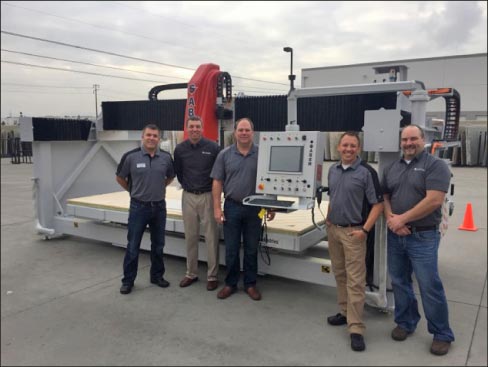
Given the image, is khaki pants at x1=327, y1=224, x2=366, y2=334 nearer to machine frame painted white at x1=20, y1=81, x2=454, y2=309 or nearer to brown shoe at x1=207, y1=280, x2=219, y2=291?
machine frame painted white at x1=20, y1=81, x2=454, y2=309

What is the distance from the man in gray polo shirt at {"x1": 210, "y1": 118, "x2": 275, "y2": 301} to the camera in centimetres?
404

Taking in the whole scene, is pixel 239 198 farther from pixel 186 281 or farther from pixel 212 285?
pixel 186 281

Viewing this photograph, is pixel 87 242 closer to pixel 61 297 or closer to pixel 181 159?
pixel 61 297

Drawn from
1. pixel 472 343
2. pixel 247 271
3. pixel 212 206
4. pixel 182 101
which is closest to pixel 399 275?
pixel 472 343

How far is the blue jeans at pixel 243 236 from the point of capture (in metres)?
4.06

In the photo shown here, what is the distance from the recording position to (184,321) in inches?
146

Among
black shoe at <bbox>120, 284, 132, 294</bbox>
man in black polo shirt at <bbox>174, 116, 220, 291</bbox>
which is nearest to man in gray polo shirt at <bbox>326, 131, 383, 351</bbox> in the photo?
man in black polo shirt at <bbox>174, 116, 220, 291</bbox>

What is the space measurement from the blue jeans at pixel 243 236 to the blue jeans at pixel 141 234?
0.79 m

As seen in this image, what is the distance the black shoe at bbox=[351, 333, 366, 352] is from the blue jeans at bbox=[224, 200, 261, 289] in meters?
1.27

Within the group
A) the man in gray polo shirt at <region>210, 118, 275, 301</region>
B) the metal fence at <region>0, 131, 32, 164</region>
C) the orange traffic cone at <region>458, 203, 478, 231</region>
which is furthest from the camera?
the orange traffic cone at <region>458, 203, 478, 231</region>

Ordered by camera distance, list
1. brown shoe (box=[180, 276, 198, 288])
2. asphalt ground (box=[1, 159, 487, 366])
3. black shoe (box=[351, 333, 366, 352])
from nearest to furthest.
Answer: asphalt ground (box=[1, 159, 487, 366]) < black shoe (box=[351, 333, 366, 352]) < brown shoe (box=[180, 276, 198, 288])

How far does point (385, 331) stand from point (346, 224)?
3.32ft

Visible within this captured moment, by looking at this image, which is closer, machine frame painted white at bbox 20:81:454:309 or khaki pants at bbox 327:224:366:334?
khaki pants at bbox 327:224:366:334

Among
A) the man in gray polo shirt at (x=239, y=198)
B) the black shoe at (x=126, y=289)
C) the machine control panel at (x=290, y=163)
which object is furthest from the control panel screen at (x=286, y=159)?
the black shoe at (x=126, y=289)
